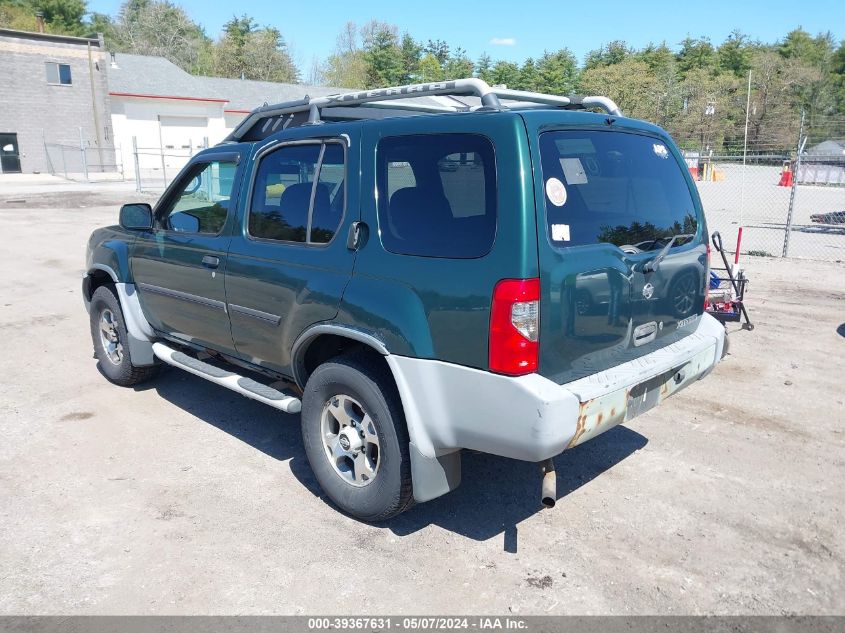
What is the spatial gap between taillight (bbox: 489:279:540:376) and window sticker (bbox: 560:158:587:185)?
59 cm

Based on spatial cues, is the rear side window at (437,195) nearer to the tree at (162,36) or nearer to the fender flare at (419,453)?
the fender flare at (419,453)

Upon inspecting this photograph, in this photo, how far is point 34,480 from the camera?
4.12 meters

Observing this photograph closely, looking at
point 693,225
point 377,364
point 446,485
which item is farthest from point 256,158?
point 693,225

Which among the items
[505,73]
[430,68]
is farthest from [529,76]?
[430,68]

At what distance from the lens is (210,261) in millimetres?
4395

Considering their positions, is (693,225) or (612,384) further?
(693,225)

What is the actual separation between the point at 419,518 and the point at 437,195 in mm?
1761

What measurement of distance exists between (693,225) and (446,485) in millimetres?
2087

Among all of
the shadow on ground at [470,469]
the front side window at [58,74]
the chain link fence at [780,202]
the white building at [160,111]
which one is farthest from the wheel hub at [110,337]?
the front side window at [58,74]

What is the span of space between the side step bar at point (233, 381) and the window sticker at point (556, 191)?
6.17 feet

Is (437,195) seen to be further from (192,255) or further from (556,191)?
(192,255)

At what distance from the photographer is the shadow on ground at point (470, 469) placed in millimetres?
3705

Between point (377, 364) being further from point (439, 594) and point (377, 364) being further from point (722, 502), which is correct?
point (722, 502)

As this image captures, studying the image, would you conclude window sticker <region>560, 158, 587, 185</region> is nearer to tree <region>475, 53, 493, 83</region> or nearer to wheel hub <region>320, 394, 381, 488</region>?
wheel hub <region>320, 394, 381, 488</region>
